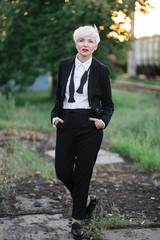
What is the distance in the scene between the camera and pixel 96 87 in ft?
10.5

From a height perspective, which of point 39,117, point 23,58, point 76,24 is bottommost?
point 39,117

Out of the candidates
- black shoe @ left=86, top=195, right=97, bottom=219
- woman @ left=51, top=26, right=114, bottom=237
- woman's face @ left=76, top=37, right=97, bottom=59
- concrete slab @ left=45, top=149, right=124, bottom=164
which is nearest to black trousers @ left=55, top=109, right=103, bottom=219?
woman @ left=51, top=26, right=114, bottom=237

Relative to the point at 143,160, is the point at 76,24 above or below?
above

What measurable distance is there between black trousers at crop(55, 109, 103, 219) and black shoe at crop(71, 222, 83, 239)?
0.24 ft

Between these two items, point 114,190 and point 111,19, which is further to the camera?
point 111,19

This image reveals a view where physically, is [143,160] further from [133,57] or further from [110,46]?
[133,57]

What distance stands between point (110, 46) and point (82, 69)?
6.39 metres

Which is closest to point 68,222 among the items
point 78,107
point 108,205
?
point 108,205

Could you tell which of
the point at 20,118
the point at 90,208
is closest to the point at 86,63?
the point at 90,208

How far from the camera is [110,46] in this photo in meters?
9.37

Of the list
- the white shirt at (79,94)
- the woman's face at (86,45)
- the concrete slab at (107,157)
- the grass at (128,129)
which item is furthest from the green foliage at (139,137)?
the woman's face at (86,45)

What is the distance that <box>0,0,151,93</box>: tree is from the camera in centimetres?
679

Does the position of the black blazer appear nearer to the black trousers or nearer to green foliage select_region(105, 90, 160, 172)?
the black trousers

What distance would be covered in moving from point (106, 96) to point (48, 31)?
21.5ft
